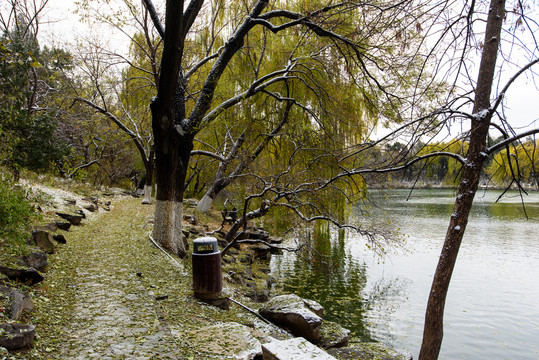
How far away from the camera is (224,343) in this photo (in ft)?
12.6

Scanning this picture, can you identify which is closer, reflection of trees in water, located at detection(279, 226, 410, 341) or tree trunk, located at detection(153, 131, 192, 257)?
tree trunk, located at detection(153, 131, 192, 257)

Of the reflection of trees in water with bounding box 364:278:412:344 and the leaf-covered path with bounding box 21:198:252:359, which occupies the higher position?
the leaf-covered path with bounding box 21:198:252:359

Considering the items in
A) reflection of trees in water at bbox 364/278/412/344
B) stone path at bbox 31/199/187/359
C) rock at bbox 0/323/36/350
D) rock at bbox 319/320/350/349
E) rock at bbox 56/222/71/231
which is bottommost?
reflection of trees in water at bbox 364/278/412/344

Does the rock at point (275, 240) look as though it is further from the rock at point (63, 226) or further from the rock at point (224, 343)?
the rock at point (224, 343)

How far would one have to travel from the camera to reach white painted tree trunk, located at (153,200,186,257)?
7.82 meters

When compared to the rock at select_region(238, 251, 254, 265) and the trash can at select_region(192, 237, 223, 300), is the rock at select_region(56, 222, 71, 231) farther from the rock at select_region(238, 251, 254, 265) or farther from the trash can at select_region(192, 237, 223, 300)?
the rock at select_region(238, 251, 254, 265)

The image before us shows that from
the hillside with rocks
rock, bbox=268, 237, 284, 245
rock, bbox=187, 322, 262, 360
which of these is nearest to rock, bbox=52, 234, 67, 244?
the hillside with rocks

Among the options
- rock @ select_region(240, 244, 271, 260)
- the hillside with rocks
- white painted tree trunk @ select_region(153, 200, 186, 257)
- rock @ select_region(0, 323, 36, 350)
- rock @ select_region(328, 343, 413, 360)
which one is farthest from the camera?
rock @ select_region(240, 244, 271, 260)

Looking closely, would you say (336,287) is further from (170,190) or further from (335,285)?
(170,190)

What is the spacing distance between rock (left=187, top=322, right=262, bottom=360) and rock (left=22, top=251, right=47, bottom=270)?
2.42m

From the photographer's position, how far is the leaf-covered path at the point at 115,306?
342 centimetres

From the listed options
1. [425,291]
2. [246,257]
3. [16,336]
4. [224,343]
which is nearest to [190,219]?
[246,257]

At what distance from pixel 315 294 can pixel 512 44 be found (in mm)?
7482

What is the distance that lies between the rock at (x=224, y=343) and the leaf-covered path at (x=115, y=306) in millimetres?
102
